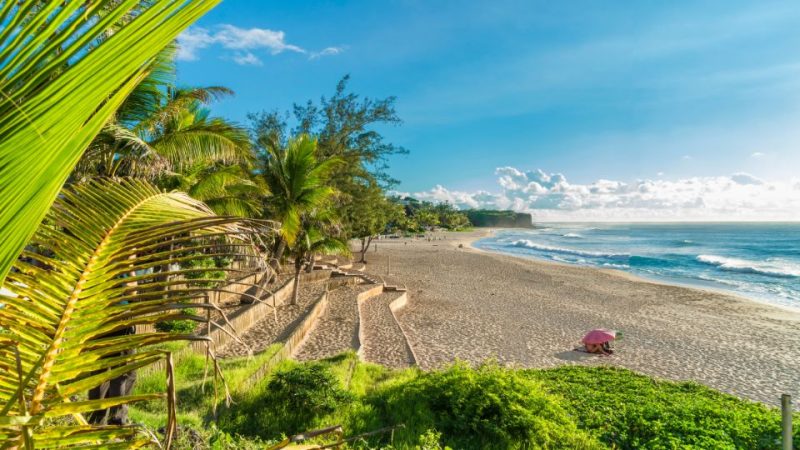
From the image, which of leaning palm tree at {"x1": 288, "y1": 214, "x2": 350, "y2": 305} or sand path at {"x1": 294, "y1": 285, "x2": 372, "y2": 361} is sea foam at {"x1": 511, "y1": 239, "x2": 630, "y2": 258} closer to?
sand path at {"x1": 294, "y1": 285, "x2": 372, "y2": 361}

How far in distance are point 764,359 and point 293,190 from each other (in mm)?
16185

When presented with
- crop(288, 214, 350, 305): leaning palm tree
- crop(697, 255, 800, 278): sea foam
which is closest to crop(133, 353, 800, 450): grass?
crop(288, 214, 350, 305): leaning palm tree

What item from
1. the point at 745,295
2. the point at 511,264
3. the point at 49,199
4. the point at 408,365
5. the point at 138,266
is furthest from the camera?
the point at 511,264

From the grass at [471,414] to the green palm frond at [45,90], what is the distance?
5214 mm

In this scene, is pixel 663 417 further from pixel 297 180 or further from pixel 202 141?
pixel 297 180

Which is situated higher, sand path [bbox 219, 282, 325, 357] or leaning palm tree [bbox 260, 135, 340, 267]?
leaning palm tree [bbox 260, 135, 340, 267]

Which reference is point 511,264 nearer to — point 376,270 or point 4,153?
point 376,270

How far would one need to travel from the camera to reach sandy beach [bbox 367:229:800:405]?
39.9ft

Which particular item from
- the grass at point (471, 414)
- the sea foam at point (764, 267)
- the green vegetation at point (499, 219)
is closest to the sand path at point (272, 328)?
the grass at point (471, 414)

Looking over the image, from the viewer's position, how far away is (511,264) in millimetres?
36500

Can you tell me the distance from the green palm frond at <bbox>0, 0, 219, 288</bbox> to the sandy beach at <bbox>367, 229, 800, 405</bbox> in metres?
8.69

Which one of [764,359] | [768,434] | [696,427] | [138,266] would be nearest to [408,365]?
[696,427]

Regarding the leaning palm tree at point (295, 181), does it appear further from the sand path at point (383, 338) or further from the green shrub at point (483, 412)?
the green shrub at point (483, 412)

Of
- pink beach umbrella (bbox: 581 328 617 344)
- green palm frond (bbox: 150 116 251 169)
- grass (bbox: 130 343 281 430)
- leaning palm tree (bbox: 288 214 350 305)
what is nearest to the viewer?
grass (bbox: 130 343 281 430)
